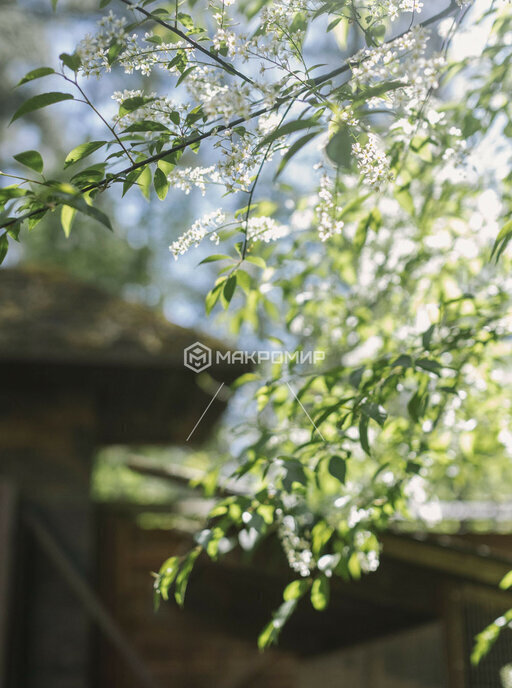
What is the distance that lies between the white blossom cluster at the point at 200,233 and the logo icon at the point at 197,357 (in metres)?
2.09

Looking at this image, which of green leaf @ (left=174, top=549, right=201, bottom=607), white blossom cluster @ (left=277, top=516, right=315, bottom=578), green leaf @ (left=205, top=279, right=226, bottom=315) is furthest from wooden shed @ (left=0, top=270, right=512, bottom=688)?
green leaf @ (left=205, top=279, right=226, bottom=315)

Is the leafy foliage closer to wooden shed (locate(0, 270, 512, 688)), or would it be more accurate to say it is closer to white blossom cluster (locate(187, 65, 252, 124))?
white blossom cluster (locate(187, 65, 252, 124))

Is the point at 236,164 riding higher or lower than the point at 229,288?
higher

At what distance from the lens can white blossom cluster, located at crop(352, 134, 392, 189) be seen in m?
1.19

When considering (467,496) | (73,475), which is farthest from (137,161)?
(467,496)

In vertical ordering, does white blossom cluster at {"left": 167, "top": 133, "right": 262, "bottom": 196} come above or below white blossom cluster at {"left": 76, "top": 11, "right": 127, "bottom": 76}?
below

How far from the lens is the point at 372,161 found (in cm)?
121

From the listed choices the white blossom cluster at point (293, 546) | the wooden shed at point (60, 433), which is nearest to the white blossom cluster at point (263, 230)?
the white blossom cluster at point (293, 546)

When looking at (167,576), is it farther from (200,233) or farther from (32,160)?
(32,160)

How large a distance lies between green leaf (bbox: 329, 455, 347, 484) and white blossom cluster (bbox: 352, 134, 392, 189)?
0.56 m

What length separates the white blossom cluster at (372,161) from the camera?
1.19m

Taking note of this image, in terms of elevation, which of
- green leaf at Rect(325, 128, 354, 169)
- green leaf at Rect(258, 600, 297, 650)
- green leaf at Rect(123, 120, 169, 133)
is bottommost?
green leaf at Rect(258, 600, 297, 650)

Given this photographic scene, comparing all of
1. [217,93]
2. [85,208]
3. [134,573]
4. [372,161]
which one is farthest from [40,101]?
[134,573]

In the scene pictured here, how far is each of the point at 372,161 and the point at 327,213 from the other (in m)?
0.16
